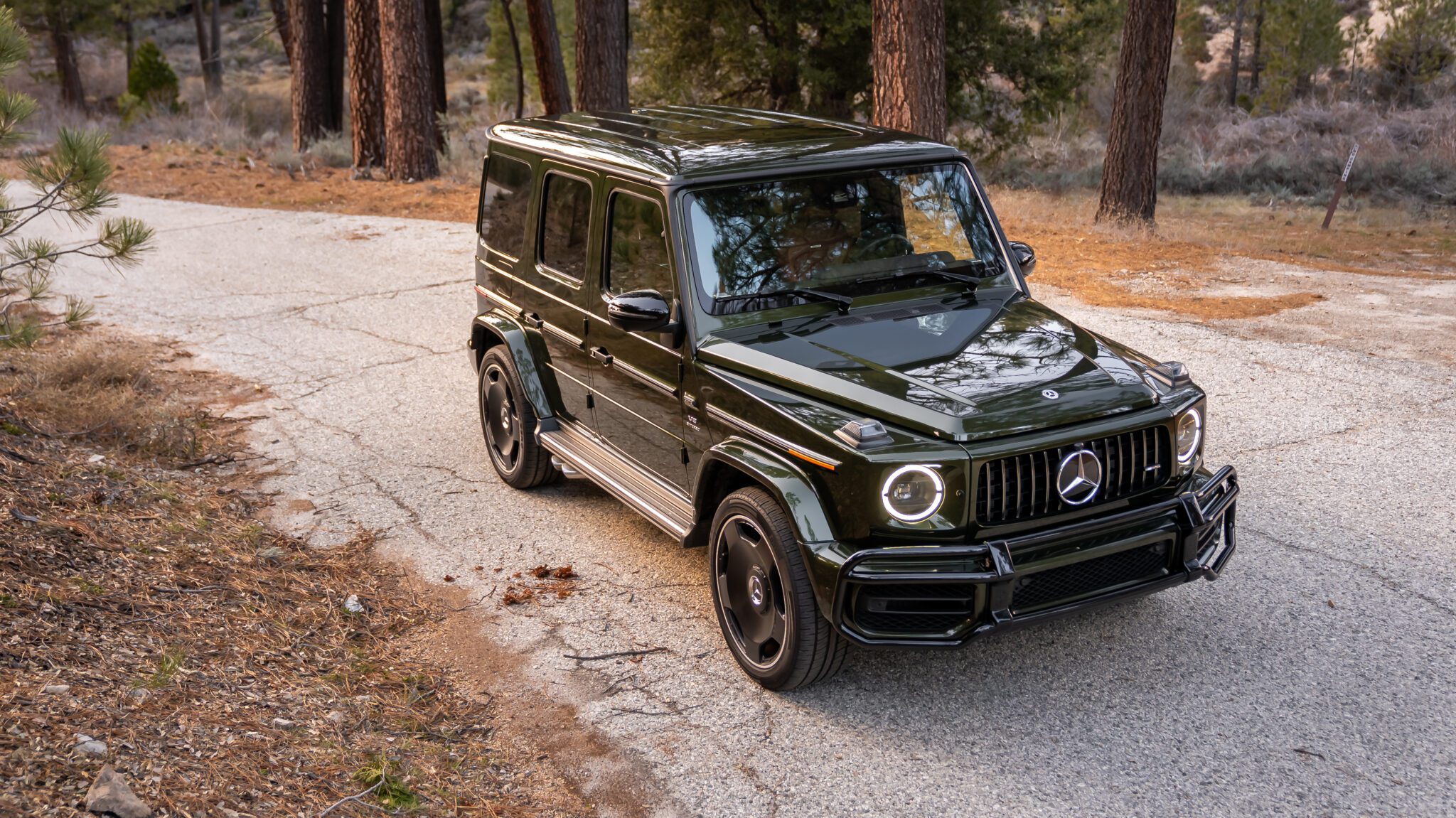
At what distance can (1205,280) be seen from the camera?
442 inches

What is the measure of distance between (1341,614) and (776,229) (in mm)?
2895

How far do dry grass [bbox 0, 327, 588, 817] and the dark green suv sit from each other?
3.78 feet

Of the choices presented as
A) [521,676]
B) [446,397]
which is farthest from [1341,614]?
[446,397]

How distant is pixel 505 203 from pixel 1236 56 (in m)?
40.7

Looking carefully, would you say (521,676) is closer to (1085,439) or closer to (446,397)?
(1085,439)

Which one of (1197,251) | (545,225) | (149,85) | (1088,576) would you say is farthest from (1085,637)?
(149,85)

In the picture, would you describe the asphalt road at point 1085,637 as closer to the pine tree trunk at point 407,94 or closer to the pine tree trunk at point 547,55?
the pine tree trunk at point 407,94

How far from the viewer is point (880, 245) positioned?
5215mm

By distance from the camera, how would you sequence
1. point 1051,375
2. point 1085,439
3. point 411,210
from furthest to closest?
point 411,210, point 1051,375, point 1085,439

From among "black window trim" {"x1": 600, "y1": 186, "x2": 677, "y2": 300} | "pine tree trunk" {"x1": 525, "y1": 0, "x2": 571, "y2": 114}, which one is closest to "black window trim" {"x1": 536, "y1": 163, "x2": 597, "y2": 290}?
"black window trim" {"x1": 600, "y1": 186, "x2": 677, "y2": 300}

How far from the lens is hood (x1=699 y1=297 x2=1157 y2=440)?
413 cm

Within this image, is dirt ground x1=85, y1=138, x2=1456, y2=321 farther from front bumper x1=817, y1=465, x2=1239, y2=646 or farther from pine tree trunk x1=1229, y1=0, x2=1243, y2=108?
pine tree trunk x1=1229, y1=0, x2=1243, y2=108

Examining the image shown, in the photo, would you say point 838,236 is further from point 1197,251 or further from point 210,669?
point 1197,251

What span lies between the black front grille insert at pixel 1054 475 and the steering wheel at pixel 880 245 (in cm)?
144
